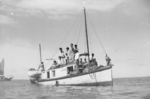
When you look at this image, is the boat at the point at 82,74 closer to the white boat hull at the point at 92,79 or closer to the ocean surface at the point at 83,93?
the white boat hull at the point at 92,79

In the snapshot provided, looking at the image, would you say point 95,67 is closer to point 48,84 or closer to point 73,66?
point 73,66

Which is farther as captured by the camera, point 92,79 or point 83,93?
point 92,79

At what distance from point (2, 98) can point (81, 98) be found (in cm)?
728

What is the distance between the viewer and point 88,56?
893 inches

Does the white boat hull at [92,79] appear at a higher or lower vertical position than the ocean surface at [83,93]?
higher

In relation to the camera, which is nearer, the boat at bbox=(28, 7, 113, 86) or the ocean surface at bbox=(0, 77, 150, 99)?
the ocean surface at bbox=(0, 77, 150, 99)

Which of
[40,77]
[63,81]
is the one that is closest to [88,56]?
[63,81]

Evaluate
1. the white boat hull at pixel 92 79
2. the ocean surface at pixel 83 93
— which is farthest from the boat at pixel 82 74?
the ocean surface at pixel 83 93

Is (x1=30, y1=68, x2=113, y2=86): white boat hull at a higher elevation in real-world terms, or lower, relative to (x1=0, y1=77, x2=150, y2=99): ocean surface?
higher

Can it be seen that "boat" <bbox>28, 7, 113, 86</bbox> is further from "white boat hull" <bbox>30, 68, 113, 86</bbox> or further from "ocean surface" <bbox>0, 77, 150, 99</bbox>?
"ocean surface" <bbox>0, 77, 150, 99</bbox>

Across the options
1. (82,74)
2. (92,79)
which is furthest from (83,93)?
(82,74)

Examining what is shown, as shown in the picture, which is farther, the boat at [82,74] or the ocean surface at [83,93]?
the boat at [82,74]

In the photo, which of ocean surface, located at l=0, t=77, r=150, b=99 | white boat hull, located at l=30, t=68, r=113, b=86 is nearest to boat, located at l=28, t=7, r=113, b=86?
white boat hull, located at l=30, t=68, r=113, b=86

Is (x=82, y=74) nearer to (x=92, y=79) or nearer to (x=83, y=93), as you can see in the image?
(x=92, y=79)
